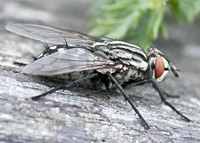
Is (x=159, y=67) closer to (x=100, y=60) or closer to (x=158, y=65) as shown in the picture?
(x=158, y=65)

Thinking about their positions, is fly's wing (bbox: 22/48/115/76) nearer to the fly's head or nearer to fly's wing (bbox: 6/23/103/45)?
fly's wing (bbox: 6/23/103/45)

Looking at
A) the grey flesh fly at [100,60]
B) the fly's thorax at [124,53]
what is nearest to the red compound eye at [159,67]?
the grey flesh fly at [100,60]

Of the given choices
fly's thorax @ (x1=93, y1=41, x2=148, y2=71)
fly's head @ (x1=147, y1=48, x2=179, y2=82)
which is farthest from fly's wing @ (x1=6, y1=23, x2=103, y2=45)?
fly's head @ (x1=147, y1=48, x2=179, y2=82)

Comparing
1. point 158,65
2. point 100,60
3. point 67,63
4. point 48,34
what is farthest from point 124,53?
point 48,34

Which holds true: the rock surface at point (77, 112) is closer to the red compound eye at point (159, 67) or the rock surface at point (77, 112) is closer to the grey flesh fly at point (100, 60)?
the grey flesh fly at point (100, 60)

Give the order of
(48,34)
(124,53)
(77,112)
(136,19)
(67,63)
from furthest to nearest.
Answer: (136,19) → (48,34) → (124,53) → (67,63) → (77,112)

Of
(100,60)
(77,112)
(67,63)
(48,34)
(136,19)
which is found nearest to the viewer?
(77,112)

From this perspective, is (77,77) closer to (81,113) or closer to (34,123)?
(81,113)

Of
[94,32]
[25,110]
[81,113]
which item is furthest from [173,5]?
[25,110]
